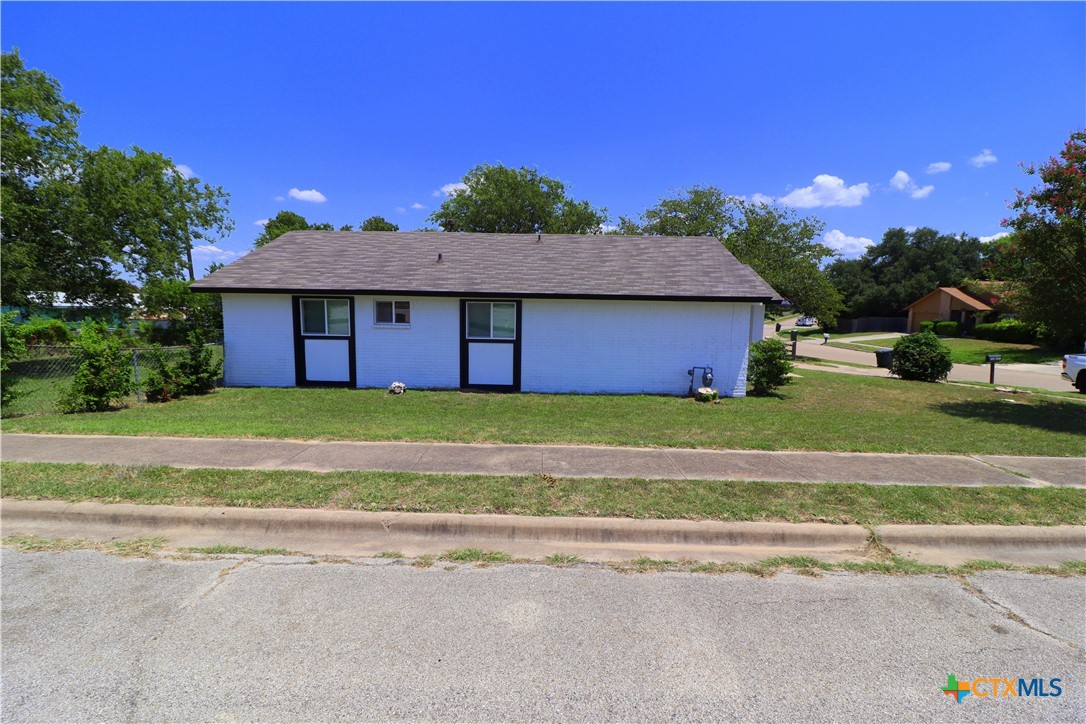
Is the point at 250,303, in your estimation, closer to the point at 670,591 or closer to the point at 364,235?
the point at 364,235

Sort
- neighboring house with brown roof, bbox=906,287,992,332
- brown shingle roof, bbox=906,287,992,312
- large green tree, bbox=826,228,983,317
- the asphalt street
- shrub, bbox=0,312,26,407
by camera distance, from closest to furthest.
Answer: the asphalt street < shrub, bbox=0,312,26,407 < brown shingle roof, bbox=906,287,992,312 < neighboring house with brown roof, bbox=906,287,992,332 < large green tree, bbox=826,228,983,317

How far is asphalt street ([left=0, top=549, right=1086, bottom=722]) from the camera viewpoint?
7.98 feet

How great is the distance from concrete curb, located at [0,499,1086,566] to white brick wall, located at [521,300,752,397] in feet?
25.6

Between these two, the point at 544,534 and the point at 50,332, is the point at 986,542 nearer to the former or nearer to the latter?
the point at 544,534

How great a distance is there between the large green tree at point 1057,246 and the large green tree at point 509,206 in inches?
1111

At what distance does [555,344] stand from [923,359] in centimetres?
1262

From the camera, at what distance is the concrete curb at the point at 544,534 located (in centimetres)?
424

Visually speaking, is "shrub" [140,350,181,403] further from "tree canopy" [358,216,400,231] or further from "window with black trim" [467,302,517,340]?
"tree canopy" [358,216,400,231]

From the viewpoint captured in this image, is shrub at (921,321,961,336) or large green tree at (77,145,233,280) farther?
shrub at (921,321,961,336)

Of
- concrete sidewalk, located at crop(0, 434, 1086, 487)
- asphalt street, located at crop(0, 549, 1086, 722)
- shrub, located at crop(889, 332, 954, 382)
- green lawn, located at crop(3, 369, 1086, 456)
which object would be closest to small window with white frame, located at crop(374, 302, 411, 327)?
green lawn, located at crop(3, 369, 1086, 456)

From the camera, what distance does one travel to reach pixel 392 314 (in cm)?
1248

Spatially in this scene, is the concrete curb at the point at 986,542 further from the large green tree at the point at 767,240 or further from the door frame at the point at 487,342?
the large green tree at the point at 767,240

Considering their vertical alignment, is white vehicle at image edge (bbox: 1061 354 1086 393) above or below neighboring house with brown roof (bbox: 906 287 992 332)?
below

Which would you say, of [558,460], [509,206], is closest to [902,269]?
[509,206]
